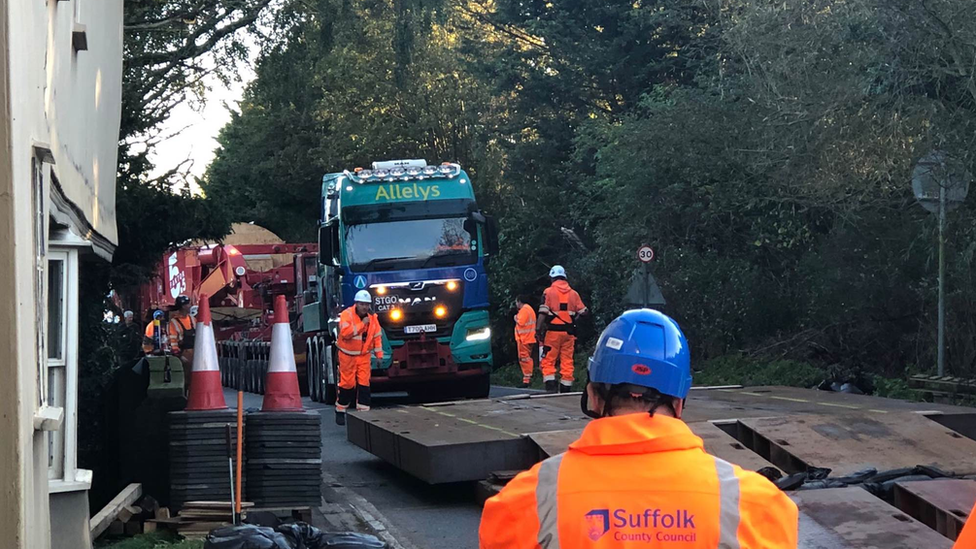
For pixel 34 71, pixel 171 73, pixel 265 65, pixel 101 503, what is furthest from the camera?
pixel 171 73

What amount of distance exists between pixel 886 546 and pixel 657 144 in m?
19.6

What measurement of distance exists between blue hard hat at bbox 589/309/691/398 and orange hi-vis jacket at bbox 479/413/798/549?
106 millimetres

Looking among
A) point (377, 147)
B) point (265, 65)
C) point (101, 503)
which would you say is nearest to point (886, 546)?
point (101, 503)

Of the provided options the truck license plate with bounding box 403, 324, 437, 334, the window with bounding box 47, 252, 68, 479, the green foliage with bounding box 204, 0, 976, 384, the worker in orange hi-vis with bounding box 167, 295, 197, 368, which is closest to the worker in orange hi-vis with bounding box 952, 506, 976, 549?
the window with bounding box 47, 252, 68, 479

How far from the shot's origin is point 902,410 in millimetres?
9891

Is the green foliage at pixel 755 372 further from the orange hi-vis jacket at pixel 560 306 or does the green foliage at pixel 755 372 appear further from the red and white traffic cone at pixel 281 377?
the red and white traffic cone at pixel 281 377

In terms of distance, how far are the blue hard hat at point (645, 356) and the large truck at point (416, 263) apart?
15763 millimetres

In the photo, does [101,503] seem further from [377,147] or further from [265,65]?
[377,147]

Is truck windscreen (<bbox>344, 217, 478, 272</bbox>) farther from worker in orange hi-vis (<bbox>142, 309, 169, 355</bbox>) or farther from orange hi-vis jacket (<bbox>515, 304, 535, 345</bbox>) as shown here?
worker in orange hi-vis (<bbox>142, 309, 169, 355</bbox>)

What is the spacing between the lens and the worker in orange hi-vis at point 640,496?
2.61 m

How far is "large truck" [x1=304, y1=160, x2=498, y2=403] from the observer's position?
18.8 m

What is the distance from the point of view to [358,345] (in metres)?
16.0

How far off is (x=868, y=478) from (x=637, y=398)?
5.41 metres

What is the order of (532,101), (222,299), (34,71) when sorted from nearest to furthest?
(34,71), (222,299), (532,101)
